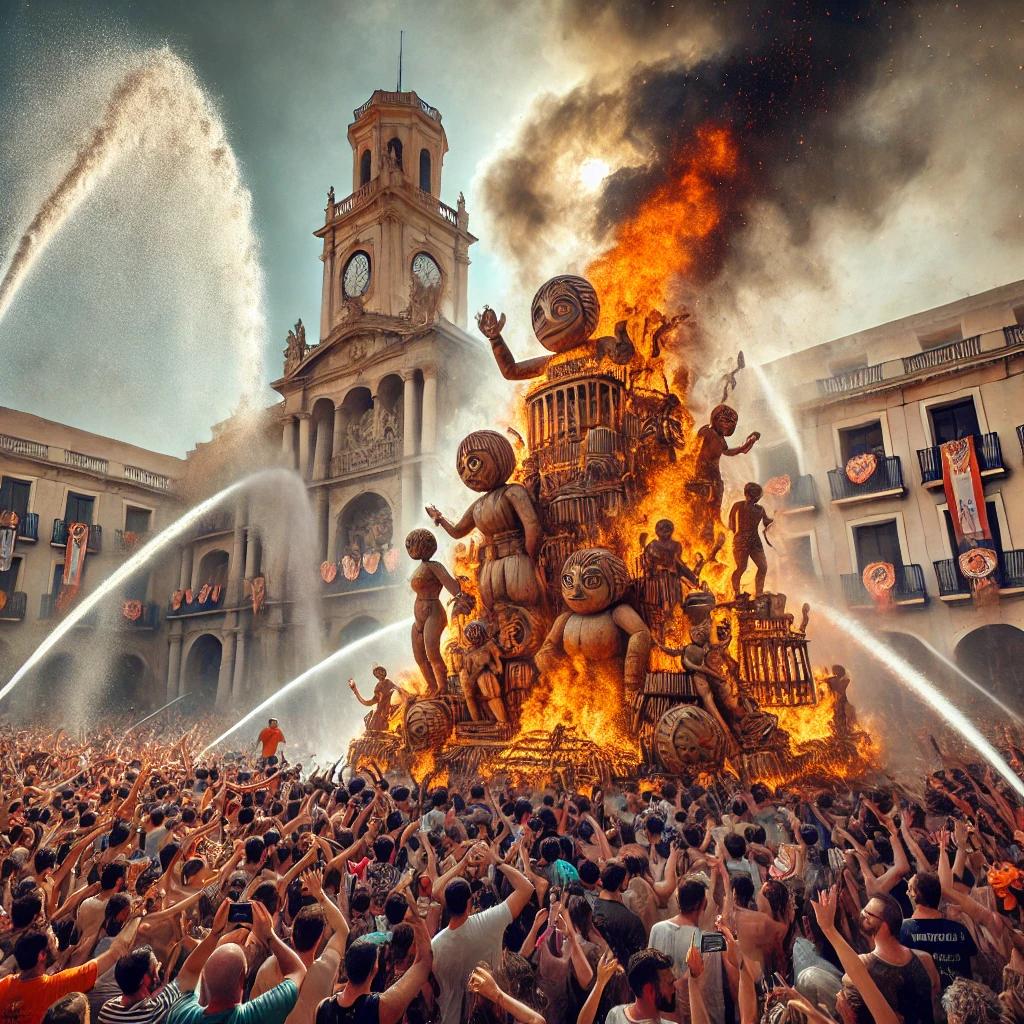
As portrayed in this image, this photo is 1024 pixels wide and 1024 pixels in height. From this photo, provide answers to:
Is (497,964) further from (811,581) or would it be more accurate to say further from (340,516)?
(340,516)

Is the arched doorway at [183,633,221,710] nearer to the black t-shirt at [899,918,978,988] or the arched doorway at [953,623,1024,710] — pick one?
the arched doorway at [953,623,1024,710]

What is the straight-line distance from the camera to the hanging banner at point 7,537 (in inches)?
1345

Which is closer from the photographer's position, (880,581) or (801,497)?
(880,581)

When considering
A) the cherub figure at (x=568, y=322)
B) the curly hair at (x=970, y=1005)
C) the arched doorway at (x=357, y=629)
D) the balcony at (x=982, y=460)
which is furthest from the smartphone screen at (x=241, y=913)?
the arched doorway at (x=357, y=629)

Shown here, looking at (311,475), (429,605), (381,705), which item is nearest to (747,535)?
(429,605)

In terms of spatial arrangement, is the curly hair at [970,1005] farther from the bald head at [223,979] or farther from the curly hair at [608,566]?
the curly hair at [608,566]

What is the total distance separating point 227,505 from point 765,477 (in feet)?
90.2

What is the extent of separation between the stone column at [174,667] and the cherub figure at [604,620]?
3204cm

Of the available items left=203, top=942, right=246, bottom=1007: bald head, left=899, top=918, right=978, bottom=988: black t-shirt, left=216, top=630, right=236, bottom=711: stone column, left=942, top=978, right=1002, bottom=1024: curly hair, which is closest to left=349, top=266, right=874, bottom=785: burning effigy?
left=899, top=918, right=978, bottom=988: black t-shirt

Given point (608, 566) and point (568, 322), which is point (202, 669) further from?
point (608, 566)

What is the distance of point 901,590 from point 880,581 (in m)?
0.65

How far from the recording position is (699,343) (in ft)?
61.4

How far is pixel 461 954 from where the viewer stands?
3.68m

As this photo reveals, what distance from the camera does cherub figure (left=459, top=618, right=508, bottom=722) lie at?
38.7 ft
